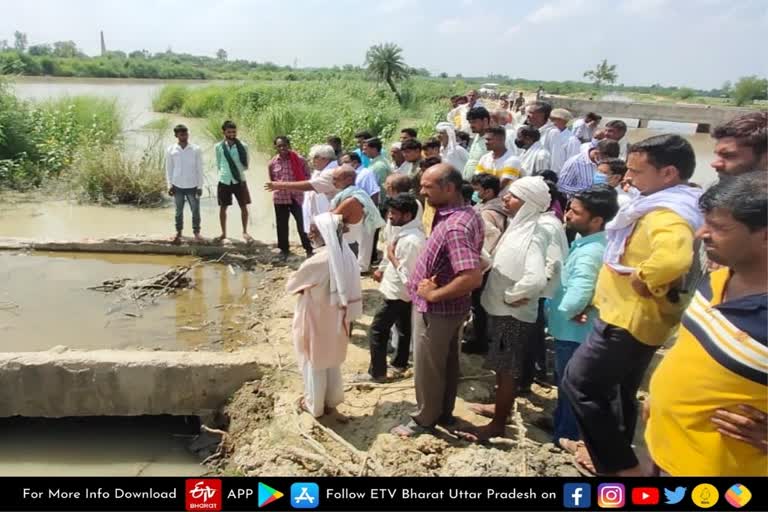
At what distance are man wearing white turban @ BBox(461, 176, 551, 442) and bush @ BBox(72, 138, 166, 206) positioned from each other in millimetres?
8193

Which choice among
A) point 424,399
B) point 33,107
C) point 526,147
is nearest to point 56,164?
point 33,107

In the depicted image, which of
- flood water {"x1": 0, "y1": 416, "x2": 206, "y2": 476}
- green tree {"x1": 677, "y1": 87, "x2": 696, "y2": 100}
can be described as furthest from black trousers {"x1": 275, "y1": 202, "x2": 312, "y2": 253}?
green tree {"x1": 677, "y1": 87, "x2": 696, "y2": 100}

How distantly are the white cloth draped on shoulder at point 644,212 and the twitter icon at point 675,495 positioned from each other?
2.81 feet

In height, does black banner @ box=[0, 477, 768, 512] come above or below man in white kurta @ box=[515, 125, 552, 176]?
below

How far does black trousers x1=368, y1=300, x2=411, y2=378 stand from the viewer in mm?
3686

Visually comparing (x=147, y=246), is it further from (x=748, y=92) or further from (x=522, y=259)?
(x=748, y=92)

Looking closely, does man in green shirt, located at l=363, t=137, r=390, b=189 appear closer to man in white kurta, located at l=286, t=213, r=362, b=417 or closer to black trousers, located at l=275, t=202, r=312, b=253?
black trousers, located at l=275, t=202, r=312, b=253

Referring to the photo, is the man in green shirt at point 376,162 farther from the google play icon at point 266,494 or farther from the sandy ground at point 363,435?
the google play icon at point 266,494

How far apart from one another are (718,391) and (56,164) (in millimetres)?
11987

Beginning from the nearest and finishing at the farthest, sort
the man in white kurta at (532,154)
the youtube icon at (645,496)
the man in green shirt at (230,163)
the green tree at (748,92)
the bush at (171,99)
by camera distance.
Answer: the youtube icon at (645,496)
the man in white kurta at (532,154)
the man in green shirt at (230,163)
the bush at (171,99)
the green tree at (748,92)

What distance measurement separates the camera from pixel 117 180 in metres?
9.52

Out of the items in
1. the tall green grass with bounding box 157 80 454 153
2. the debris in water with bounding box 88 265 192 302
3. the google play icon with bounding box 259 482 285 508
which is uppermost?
the tall green grass with bounding box 157 80 454 153

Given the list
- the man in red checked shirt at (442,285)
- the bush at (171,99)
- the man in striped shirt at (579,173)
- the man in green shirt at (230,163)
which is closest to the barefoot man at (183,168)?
the man in green shirt at (230,163)

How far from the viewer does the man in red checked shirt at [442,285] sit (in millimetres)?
2660
